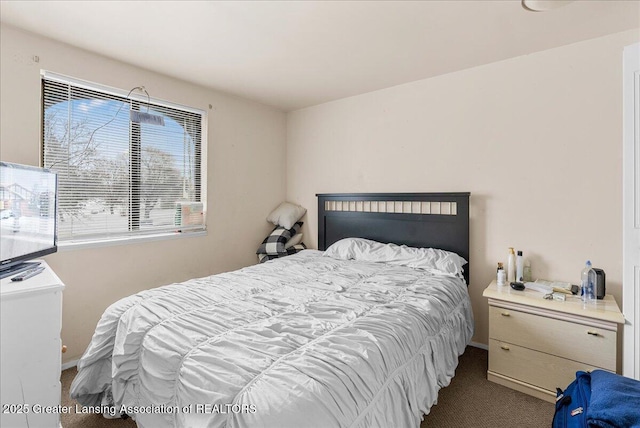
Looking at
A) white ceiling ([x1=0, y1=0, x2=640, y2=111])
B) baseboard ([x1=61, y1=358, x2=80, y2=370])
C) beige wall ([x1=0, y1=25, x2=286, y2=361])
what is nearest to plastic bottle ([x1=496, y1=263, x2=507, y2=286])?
white ceiling ([x1=0, y1=0, x2=640, y2=111])

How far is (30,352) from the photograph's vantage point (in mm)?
1306

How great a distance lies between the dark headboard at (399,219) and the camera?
292 cm

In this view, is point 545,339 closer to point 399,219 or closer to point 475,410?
point 475,410

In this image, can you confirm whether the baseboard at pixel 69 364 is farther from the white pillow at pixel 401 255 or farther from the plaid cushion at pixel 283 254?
the white pillow at pixel 401 255

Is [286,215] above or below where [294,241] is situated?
above

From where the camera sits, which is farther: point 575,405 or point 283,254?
point 283,254

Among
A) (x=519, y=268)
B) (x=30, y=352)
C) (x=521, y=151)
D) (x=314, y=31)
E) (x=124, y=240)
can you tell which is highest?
(x=314, y=31)

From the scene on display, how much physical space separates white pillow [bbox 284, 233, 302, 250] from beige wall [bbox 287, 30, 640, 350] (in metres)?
1.09

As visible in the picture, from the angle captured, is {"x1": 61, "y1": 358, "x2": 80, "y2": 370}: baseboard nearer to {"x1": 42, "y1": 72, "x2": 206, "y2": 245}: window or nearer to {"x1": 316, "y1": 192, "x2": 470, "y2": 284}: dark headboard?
{"x1": 42, "y1": 72, "x2": 206, "y2": 245}: window

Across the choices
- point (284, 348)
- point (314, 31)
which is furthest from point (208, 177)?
point (284, 348)

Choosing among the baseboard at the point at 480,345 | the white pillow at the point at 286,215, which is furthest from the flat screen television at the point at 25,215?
the baseboard at the point at 480,345

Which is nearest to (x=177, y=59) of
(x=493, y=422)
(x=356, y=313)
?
(x=356, y=313)

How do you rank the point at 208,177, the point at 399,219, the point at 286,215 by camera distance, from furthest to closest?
1. the point at 286,215
2. the point at 208,177
3. the point at 399,219

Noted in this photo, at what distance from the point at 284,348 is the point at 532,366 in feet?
6.14
